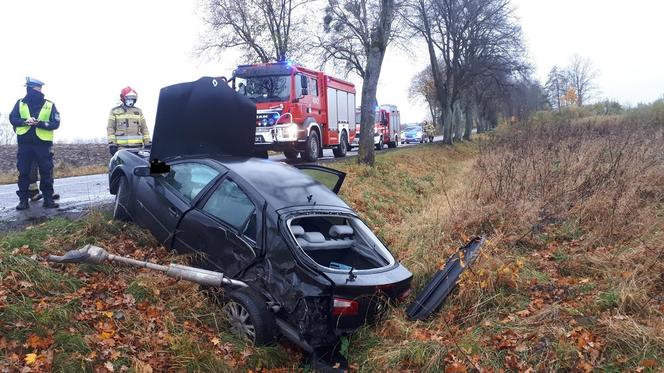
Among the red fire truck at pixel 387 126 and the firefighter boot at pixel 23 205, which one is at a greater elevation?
the red fire truck at pixel 387 126

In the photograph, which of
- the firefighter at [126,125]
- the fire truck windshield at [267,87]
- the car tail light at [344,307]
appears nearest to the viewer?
the car tail light at [344,307]

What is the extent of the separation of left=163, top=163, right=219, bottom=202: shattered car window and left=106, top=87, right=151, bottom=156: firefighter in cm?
365

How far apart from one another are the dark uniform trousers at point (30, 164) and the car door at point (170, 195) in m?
2.28

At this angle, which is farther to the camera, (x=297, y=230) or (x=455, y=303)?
(x=455, y=303)

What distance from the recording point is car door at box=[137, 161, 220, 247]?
5285 mm

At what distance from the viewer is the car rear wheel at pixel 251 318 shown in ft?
14.3

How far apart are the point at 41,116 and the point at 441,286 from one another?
19.1 ft

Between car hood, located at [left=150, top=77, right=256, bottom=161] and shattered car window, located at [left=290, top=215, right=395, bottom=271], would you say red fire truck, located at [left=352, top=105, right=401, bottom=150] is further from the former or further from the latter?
shattered car window, located at [left=290, top=215, right=395, bottom=271]

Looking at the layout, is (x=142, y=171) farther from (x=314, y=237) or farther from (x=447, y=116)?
(x=447, y=116)

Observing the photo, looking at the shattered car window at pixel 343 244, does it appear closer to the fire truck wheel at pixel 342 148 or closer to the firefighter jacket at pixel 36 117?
the firefighter jacket at pixel 36 117

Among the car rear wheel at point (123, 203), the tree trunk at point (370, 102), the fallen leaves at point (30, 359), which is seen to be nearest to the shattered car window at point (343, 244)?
the fallen leaves at point (30, 359)

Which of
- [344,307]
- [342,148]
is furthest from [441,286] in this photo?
[342,148]

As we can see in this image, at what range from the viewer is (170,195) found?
17.9ft

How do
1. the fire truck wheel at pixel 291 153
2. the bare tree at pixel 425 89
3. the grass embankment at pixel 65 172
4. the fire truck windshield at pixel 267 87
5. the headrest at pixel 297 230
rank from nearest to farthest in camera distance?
the headrest at pixel 297 230 < the fire truck windshield at pixel 267 87 < the fire truck wheel at pixel 291 153 < the grass embankment at pixel 65 172 < the bare tree at pixel 425 89
